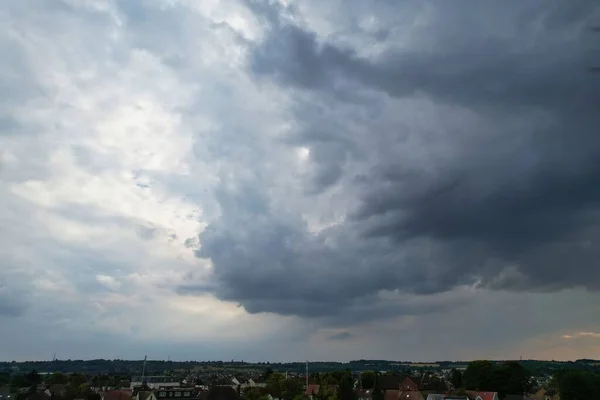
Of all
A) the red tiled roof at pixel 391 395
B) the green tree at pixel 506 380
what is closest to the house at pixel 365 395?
the red tiled roof at pixel 391 395

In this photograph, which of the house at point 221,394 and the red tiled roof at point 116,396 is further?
the red tiled roof at point 116,396

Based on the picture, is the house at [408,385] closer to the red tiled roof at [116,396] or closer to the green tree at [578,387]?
the green tree at [578,387]

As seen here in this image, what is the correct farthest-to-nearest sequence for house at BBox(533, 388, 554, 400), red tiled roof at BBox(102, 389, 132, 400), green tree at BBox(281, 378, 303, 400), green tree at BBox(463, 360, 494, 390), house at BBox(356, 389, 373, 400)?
1. house at BBox(533, 388, 554, 400)
2. green tree at BBox(463, 360, 494, 390)
3. house at BBox(356, 389, 373, 400)
4. green tree at BBox(281, 378, 303, 400)
5. red tiled roof at BBox(102, 389, 132, 400)

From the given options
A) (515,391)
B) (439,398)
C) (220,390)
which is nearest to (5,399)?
(220,390)

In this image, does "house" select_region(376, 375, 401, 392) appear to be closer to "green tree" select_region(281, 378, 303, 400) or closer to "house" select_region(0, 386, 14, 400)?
"green tree" select_region(281, 378, 303, 400)

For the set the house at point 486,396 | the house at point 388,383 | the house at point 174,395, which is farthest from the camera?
the house at point 388,383

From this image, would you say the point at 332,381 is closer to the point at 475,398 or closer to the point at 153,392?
the point at 475,398

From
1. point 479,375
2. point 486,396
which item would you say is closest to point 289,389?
point 479,375

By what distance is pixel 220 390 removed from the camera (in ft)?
373

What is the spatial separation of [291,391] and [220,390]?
95.2 ft

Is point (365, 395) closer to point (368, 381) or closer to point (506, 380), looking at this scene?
point (368, 381)

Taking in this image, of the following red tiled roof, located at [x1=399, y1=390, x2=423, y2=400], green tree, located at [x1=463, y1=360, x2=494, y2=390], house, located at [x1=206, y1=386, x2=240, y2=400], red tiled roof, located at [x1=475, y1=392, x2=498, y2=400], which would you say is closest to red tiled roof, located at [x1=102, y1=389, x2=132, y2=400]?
house, located at [x1=206, y1=386, x2=240, y2=400]

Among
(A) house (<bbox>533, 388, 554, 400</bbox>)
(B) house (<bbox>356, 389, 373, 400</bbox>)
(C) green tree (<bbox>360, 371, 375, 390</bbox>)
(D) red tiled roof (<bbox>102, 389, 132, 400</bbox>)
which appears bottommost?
(A) house (<bbox>533, 388, 554, 400</bbox>)

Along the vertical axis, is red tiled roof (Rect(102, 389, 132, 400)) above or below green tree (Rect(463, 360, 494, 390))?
below
